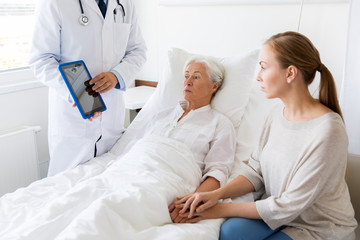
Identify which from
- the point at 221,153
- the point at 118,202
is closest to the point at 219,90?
the point at 221,153

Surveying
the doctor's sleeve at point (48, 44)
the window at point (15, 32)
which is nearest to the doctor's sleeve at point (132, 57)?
the doctor's sleeve at point (48, 44)

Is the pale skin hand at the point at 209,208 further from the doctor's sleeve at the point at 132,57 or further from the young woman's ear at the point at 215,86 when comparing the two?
the doctor's sleeve at the point at 132,57

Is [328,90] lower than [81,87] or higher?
higher

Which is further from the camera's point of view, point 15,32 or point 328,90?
point 15,32

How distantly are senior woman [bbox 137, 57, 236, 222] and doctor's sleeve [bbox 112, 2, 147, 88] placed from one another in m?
0.27

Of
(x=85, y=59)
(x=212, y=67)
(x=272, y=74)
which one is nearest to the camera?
(x=272, y=74)

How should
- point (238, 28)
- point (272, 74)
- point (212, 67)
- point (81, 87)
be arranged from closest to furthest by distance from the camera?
point (272, 74) → point (81, 87) → point (212, 67) → point (238, 28)

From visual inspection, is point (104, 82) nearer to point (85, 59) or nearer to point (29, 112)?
point (85, 59)

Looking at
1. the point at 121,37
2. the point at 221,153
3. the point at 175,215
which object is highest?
the point at 121,37

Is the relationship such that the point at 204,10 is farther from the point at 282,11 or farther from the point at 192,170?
the point at 192,170

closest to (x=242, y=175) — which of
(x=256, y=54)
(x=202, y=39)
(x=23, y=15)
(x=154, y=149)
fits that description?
(x=154, y=149)

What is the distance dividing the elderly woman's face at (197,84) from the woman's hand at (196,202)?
0.61 metres

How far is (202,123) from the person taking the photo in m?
1.77

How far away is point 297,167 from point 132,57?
43.6 inches
